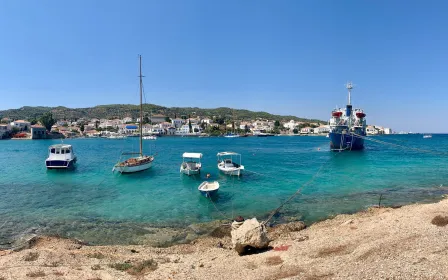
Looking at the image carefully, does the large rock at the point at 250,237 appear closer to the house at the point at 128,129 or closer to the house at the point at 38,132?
the house at the point at 38,132

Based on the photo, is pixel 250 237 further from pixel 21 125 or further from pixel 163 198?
pixel 21 125

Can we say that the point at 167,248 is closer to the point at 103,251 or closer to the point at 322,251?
the point at 103,251

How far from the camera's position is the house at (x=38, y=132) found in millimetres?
138750

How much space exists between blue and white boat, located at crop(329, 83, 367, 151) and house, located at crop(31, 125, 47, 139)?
447ft

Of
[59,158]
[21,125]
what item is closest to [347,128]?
[59,158]

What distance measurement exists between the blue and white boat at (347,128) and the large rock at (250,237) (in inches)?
2475

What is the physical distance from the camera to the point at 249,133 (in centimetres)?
19950

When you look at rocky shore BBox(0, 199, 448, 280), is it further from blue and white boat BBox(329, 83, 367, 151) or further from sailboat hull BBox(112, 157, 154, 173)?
blue and white boat BBox(329, 83, 367, 151)

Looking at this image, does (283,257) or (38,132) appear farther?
(38,132)

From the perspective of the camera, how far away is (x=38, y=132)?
140875 millimetres

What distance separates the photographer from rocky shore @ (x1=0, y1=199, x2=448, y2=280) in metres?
9.55

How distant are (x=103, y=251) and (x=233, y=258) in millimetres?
6449

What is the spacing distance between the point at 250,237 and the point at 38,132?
15873cm

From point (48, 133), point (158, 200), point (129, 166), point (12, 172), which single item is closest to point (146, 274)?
point (158, 200)
